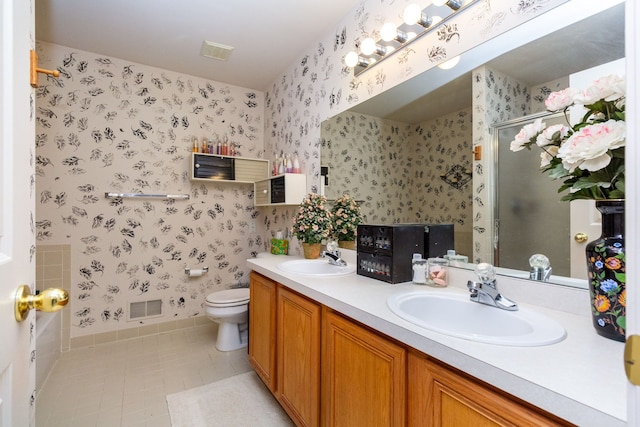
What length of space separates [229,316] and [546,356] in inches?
87.0

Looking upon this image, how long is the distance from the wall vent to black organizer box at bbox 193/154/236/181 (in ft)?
4.20

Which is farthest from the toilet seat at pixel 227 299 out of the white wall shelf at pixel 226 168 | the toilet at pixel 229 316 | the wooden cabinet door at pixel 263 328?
the white wall shelf at pixel 226 168

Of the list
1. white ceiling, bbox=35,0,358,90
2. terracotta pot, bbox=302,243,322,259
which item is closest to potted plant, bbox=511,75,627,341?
terracotta pot, bbox=302,243,322,259

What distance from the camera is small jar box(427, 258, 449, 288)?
1.31 metres

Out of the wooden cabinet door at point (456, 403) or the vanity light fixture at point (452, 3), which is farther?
the vanity light fixture at point (452, 3)

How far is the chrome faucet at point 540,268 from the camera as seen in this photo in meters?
1.04

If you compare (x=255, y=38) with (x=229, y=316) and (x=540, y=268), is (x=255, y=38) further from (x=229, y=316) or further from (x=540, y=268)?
(x=540, y=268)

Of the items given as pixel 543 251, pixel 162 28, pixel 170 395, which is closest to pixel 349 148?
pixel 543 251

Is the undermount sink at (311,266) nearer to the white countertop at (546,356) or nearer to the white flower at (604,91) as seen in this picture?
the white countertop at (546,356)

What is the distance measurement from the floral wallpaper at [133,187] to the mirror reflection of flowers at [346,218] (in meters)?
1.51

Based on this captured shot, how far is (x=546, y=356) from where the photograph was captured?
681mm

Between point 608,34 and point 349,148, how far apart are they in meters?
1.32

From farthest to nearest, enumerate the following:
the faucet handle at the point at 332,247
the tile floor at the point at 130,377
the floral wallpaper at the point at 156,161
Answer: the floral wallpaper at the point at 156,161
the faucet handle at the point at 332,247
the tile floor at the point at 130,377

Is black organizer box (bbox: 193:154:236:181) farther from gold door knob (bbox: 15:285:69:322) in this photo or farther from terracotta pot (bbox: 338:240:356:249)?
gold door knob (bbox: 15:285:69:322)
